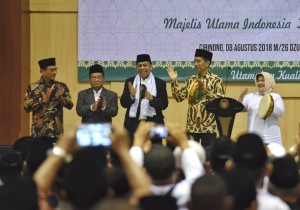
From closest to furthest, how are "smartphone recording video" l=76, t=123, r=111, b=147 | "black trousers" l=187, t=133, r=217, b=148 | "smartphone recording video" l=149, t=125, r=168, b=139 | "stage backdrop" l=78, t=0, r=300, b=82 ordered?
"smartphone recording video" l=76, t=123, r=111, b=147 < "smartphone recording video" l=149, t=125, r=168, b=139 < "black trousers" l=187, t=133, r=217, b=148 < "stage backdrop" l=78, t=0, r=300, b=82

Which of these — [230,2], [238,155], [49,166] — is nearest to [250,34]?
[230,2]

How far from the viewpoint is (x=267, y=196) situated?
322cm

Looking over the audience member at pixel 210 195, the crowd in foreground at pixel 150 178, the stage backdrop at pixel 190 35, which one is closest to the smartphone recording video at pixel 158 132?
the crowd in foreground at pixel 150 178

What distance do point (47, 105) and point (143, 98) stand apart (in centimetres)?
98

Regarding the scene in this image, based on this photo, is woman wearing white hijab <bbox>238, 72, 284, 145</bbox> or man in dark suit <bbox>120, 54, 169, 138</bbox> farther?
man in dark suit <bbox>120, 54, 169, 138</bbox>

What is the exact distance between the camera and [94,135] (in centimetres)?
312

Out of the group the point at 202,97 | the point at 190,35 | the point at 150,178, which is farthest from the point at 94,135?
the point at 190,35

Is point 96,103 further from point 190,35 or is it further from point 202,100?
point 190,35

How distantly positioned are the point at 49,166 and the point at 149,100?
4.98 m

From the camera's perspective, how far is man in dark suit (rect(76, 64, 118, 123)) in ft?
26.1

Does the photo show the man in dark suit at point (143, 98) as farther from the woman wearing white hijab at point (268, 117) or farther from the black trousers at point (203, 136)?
the woman wearing white hijab at point (268, 117)

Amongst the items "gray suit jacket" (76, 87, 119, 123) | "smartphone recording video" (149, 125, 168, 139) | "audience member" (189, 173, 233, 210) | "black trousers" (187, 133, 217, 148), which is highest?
"gray suit jacket" (76, 87, 119, 123)

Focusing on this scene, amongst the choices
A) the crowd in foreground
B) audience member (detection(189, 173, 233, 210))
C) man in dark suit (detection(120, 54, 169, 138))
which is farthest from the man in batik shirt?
audience member (detection(189, 173, 233, 210))

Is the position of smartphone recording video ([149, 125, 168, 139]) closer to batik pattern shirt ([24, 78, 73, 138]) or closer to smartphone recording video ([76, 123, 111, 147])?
smartphone recording video ([76, 123, 111, 147])
